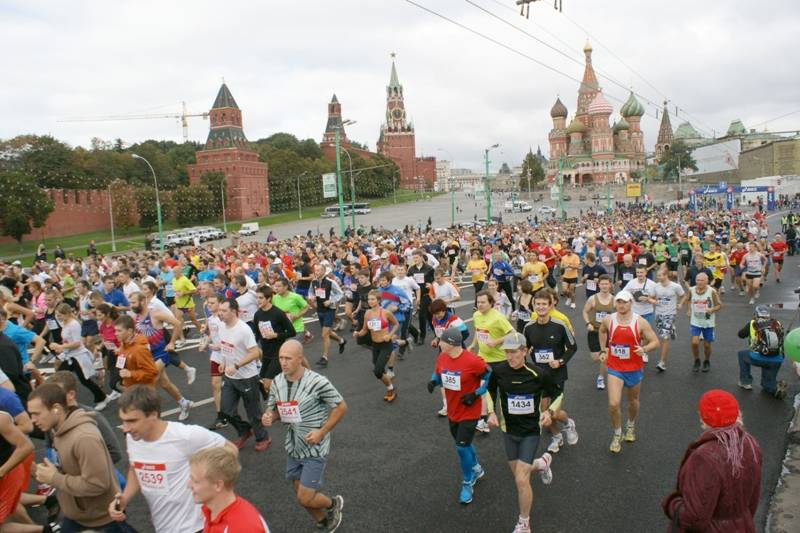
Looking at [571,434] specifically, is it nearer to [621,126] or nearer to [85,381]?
[85,381]

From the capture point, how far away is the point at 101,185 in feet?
220

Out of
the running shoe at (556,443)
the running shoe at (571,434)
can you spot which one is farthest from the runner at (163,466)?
the running shoe at (571,434)

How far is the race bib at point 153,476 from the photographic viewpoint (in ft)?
10.7

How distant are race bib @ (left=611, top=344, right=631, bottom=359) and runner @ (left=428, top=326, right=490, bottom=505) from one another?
1.74 m

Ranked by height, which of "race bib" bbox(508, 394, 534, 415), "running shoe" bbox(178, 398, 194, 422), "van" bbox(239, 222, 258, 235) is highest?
"van" bbox(239, 222, 258, 235)

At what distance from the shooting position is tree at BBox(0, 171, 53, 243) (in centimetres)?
4847

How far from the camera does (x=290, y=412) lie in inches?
170

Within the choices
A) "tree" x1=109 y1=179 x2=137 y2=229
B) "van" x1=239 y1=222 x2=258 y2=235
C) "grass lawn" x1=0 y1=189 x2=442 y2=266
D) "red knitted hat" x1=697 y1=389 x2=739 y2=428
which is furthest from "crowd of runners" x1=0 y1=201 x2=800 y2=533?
"tree" x1=109 y1=179 x2=137 y2=229

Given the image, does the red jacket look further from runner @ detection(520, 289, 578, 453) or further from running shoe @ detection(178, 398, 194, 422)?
running shoe @ detection(178, 398, 194, 422)

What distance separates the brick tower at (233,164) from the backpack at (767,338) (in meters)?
74.6

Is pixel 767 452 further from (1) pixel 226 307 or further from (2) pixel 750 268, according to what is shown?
(2) pixel 750 268

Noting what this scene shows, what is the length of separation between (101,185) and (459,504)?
241 feet

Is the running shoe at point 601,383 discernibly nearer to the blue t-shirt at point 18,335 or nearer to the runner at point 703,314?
the runner at point 703,314

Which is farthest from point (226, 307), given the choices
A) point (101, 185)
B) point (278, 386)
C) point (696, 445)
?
point (101, 185)
